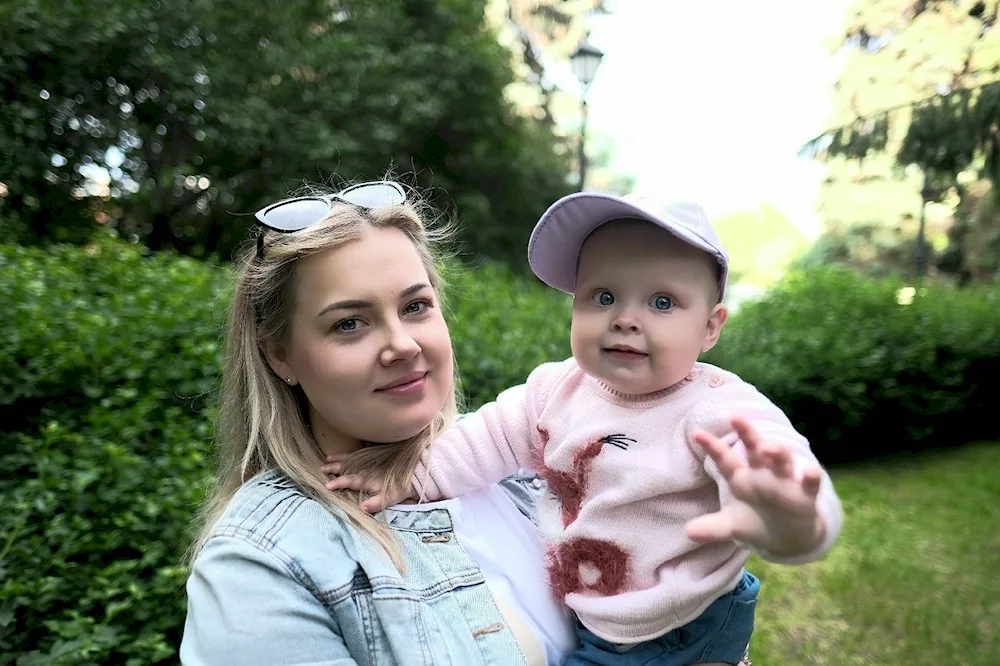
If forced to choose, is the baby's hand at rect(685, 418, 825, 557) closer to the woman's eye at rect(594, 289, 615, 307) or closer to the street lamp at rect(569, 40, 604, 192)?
the woman's eye at rect(594, 289, 615, 307)

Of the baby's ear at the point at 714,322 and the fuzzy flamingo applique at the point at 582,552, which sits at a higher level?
the baby's ear at the point at 714,322

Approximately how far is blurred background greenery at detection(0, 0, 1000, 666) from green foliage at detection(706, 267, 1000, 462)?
0.04 m

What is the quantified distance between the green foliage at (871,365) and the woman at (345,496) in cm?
530

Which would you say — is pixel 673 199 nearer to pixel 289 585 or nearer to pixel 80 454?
pixel 289 585

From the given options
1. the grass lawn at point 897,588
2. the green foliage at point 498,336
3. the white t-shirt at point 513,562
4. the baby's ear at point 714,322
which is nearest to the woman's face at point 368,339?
the white t-shirt at point 513,562

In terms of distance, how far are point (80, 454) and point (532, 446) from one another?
201 centimetres

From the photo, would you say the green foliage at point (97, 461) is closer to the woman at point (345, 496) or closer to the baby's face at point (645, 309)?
the woman at point (345, 496)

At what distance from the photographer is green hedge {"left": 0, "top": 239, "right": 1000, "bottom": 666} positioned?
7.32 feet

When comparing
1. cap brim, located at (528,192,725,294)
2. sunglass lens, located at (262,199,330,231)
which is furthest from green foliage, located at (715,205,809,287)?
sunglass lens, located at (262,199,330,231)

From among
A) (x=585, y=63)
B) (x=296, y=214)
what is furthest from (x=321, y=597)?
(x=585, y=63)

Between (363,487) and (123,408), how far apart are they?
2.21 meters

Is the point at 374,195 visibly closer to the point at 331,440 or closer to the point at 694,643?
the point at 331,440

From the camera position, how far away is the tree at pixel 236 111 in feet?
27.8

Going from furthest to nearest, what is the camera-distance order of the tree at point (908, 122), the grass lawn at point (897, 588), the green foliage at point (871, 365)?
the green foliage at point (871, 365) < the tree at point (908, 122) < the grass lawn at point (897, 588)
